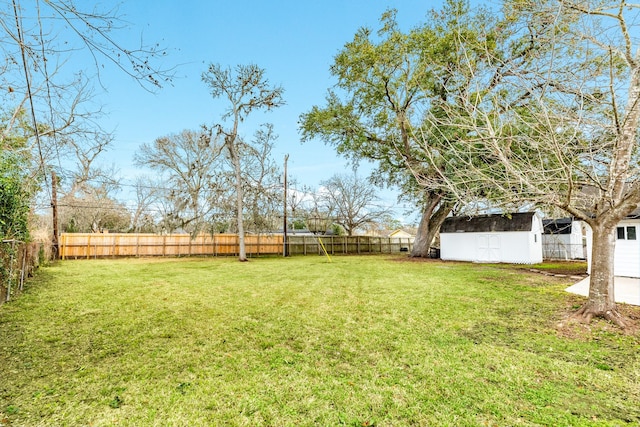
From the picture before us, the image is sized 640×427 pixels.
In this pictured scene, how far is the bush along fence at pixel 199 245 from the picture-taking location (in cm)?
1489

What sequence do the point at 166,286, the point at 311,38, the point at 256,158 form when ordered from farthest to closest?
the point at 256,158 → the point at 311,38 → the point at 166,286

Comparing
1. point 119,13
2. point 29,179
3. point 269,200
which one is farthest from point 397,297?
point 269,200

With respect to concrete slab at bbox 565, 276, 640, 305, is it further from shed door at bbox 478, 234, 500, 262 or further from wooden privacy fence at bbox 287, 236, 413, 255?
wooden privacy fence at bbox 287, 236, 413, 255

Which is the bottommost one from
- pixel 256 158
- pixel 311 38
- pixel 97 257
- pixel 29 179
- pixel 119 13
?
pixel 97 257

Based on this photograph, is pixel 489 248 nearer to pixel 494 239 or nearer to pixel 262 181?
pixel 494 239

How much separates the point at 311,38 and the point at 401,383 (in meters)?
9.20

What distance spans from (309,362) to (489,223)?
14521 millimetres

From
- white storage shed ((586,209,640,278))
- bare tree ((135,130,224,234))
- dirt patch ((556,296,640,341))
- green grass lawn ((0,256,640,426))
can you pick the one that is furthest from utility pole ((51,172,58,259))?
white storage shed ((586,209,640,278))

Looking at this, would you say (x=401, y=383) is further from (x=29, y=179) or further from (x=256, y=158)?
(x=256, y=158)

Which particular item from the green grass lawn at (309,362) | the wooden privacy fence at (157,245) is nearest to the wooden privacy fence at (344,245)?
the wooden privacy fence at (157,245)

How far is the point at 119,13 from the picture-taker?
1974 millimetres

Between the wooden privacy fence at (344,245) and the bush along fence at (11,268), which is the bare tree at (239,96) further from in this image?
the bush along fence at (11,268)

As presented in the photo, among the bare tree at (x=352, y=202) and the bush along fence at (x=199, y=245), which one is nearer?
the bush along fence at (x=199, y=245)

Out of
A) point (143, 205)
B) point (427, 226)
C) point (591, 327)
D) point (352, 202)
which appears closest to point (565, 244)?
point (427, 226)
